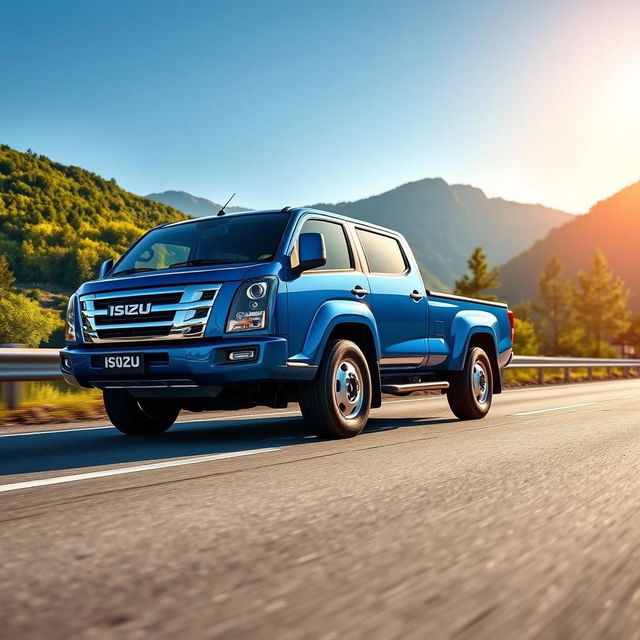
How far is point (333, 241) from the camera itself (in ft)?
25.0

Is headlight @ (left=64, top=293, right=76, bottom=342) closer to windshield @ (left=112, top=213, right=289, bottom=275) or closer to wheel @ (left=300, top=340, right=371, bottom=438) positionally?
windshield @ (left=112, top=213, right=289, bottom=275)

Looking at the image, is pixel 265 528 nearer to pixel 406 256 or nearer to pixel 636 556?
pixel 636 556

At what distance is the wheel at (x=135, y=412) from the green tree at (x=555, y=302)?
276 ft

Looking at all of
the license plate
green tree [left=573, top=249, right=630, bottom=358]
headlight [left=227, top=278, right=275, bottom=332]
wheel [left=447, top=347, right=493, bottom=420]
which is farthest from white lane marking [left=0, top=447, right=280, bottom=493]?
green tree [left=573, top=249, right=630, bottom=358]

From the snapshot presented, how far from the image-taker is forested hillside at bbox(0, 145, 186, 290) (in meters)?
58.0

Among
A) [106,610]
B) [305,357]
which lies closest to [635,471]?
[305,357]

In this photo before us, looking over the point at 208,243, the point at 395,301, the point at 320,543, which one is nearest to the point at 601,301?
the point at 395,301

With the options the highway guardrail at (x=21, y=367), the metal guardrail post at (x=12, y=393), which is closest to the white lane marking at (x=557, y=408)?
the highway guardrail at (x=21, y=367)

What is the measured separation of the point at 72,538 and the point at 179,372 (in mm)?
3291

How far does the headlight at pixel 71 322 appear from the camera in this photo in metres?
6.95

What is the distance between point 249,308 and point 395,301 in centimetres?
218

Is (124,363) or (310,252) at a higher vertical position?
(310,252)

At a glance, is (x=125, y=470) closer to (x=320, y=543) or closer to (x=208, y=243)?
(x=320, y=543)

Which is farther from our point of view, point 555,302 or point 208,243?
point 555,302
